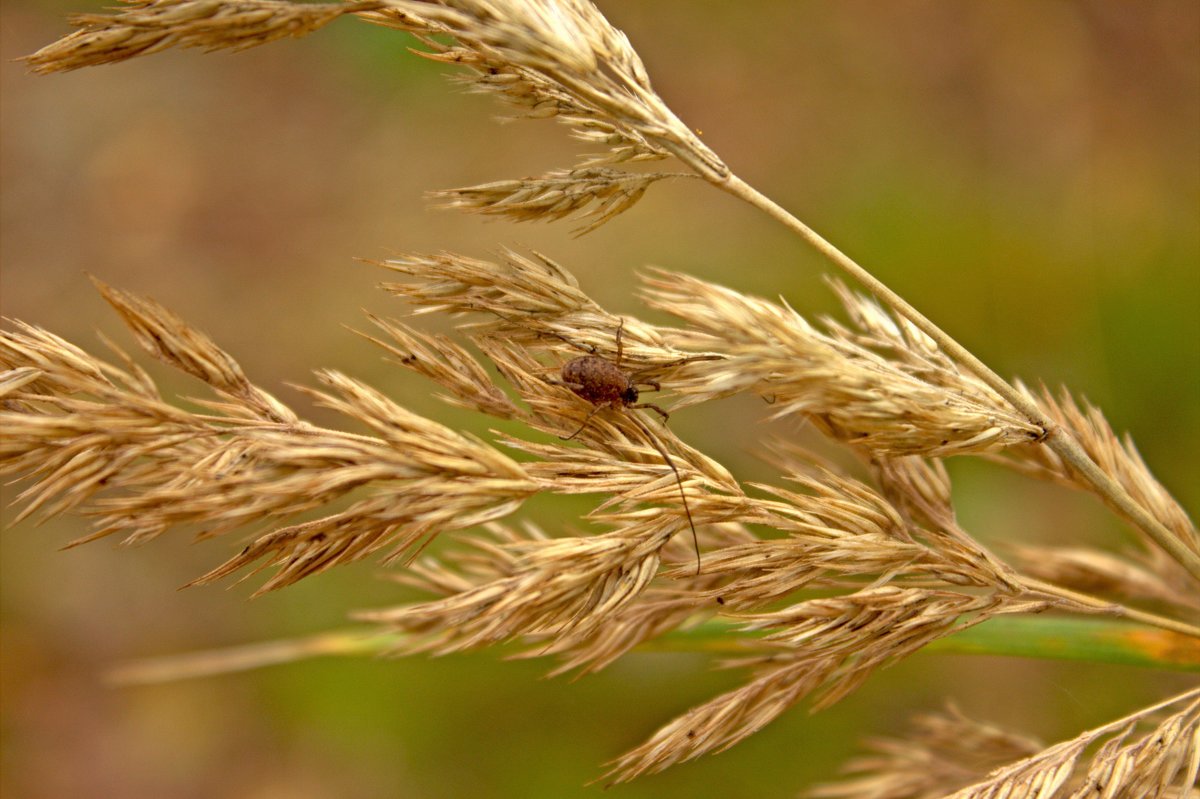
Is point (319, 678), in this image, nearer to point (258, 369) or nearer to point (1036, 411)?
point (258, 369)

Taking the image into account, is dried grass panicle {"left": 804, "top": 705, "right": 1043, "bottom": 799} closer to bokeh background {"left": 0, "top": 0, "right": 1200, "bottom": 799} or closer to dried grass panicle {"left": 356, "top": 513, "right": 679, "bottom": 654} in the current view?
dried grass panicle {"left": 356, "top": 513, "right": 679, "bottom": 654}

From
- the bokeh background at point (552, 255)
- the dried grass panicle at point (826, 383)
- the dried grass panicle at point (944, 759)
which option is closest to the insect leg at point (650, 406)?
the dried grass panicle at point (826, 383)

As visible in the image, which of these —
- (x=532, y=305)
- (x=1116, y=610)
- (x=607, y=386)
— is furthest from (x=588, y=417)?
(x=1116, y=610)

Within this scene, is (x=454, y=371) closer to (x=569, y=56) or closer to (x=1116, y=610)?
(x=569, y=56)

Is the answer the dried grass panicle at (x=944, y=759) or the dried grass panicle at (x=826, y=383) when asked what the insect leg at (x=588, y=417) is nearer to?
the dried grass panicle at (x=826, y=383)

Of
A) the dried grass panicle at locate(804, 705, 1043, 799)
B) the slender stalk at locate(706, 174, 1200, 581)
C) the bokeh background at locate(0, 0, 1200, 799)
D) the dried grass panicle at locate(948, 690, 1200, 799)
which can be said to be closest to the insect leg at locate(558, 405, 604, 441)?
the slender stalk at locate(706, 174, 1200, 581)

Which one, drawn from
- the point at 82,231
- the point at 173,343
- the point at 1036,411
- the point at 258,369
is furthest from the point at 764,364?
the point at 82,231
